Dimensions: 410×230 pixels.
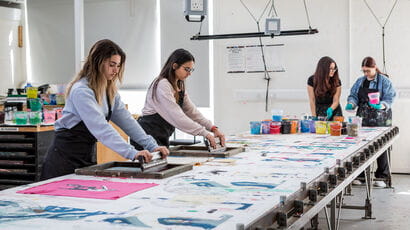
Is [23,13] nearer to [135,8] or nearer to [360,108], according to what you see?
[135,8]

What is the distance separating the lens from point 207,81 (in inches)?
329

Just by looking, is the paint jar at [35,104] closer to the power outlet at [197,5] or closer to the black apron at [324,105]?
the power outlet at [197,5]

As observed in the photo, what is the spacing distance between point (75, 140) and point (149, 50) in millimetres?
5669

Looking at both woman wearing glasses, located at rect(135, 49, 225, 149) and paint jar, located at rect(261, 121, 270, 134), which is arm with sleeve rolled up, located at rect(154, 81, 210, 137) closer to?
woman wearing glasses, located at rect(135, 49, 225, 149)

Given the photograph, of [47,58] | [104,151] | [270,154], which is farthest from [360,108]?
[47,58]

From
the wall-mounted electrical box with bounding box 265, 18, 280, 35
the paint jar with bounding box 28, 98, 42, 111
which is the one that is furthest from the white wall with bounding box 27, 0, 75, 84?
the wall-mounted electrical box with bounding box 265, 18, 280, 35

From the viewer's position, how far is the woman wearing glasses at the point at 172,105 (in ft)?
12.6

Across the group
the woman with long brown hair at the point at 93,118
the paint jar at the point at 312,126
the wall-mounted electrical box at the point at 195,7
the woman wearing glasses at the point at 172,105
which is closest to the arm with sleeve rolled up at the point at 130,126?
the woman with long brown hair at the point at 93,118

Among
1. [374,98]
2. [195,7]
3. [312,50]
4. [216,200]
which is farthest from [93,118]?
[312,50]

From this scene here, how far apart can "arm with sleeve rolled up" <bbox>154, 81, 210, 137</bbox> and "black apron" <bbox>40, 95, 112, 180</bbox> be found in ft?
2.49

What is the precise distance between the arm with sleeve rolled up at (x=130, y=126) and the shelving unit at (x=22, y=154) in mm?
2061

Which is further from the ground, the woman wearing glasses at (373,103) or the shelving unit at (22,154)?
the woman wearing glasses at (373,103)

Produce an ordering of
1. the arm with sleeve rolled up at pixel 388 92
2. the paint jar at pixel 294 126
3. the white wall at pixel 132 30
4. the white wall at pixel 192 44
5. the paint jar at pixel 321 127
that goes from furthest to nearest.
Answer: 1. the white wall at pixel 132 30
2. the white wall at pixel 192 44
3. the arm with sleeve rolled up at pixel 388 92
4. the paint jar at pixel 294 126
5. the paint jar at pixel 321 127

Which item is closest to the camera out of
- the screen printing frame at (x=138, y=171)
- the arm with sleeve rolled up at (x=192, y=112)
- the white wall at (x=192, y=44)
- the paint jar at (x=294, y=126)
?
the screen printing frame at (x=138, y=171)
